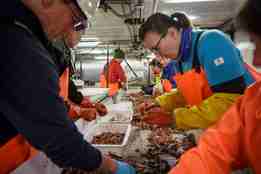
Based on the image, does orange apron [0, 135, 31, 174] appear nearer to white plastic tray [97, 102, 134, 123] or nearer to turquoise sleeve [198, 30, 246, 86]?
turquoise sleeve [198, 30, 246, 86]

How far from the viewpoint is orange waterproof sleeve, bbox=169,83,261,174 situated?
1121 mm

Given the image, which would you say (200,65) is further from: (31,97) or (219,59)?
(31,97)

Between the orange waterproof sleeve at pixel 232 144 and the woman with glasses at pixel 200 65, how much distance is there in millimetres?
601

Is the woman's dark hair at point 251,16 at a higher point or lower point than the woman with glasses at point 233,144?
higher

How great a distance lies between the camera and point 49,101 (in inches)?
41.5

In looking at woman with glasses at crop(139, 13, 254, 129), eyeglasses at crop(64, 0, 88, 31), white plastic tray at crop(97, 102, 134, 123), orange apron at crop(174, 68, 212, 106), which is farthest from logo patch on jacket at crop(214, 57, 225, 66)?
white plastic tray at crop(97, 102, 134, 123)

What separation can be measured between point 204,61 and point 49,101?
1.17 meters

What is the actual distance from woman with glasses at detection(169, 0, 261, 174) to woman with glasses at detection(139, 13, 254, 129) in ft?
1.96

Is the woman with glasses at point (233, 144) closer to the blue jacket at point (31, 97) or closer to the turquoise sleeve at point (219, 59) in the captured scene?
the blue jacket at point (31, 97)

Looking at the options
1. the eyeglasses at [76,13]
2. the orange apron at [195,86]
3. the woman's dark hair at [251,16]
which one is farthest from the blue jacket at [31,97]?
the orange apron at [195,86]

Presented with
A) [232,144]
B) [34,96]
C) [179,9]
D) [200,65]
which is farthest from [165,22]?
[179,9]

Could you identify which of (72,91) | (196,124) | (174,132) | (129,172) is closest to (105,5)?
(72,91)

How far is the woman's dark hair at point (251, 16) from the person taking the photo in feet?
2.98

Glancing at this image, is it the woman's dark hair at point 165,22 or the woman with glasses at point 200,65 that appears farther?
the woman's dark hair at point 165,22
